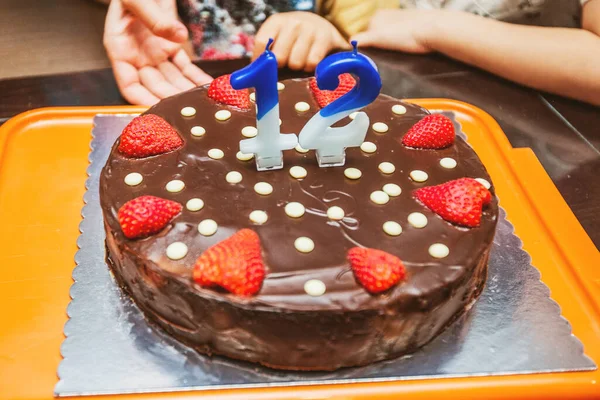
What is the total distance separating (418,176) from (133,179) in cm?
81

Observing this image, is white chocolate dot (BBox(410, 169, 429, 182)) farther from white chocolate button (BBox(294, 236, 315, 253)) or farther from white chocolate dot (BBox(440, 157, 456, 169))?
white chocolate button (BBox(294, 236, 315, 253))

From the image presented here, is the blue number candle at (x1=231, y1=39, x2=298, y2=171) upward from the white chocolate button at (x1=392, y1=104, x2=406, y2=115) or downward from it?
upward

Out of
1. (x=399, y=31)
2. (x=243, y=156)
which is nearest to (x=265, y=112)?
(x=243, y=156)

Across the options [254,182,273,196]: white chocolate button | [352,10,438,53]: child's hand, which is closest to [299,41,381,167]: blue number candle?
[254,182,273,196]: white chocolate button

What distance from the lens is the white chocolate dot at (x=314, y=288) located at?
A: 1324 mm

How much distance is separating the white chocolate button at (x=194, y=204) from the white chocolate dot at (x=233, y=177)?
0.12 m

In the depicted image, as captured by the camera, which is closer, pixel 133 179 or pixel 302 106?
pixel 133 179

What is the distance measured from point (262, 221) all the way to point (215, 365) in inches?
15.3

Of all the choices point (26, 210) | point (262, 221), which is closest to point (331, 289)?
point (262, 221)

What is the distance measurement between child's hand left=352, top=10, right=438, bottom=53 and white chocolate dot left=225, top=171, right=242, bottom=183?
145cm

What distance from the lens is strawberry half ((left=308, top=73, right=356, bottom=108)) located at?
1872mm

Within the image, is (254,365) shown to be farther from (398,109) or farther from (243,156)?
(398,109)

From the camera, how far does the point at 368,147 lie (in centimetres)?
177

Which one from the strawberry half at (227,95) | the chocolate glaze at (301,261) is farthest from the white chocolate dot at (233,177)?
the strawberry half at (227,95)
